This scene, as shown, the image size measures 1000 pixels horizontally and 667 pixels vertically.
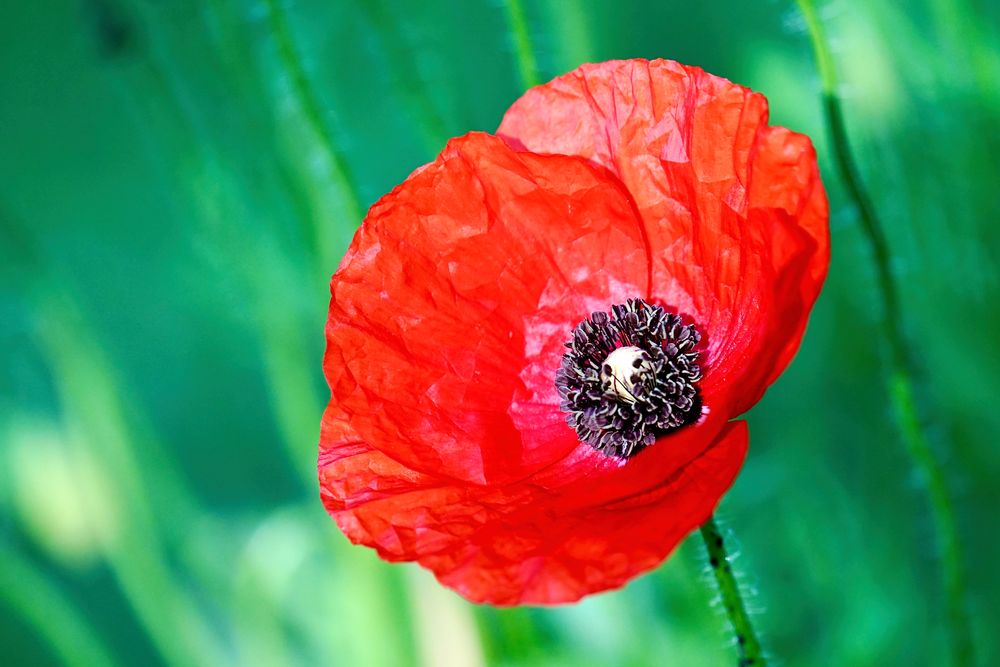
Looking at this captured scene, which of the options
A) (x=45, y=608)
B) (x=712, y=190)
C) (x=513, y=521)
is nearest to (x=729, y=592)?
(x=513, y=521)

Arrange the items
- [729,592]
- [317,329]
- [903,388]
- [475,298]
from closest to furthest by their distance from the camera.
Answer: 1. [729,592]
2. [475,298]
3. [903,388]
4. [317,329]

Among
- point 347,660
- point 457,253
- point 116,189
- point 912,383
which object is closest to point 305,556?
point 347,660

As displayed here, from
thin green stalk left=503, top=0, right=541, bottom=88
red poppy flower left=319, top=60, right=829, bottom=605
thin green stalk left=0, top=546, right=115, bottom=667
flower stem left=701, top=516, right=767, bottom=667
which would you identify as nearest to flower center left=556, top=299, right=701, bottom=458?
red poppy flower left=319, top=60, right=829, bottom=605

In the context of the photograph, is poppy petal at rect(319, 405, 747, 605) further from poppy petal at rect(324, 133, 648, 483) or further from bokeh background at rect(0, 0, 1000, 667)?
bokeh background at rect(0, 0, 1000, 667)

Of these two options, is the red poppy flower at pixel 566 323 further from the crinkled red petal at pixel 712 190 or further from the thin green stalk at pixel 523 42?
the thin green stalk at pixel 523 42

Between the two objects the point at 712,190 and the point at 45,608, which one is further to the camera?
the point at 45,608

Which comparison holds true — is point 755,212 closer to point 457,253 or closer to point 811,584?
point 457,253

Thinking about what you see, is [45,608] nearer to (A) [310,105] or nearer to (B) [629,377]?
(A) [310,105]
